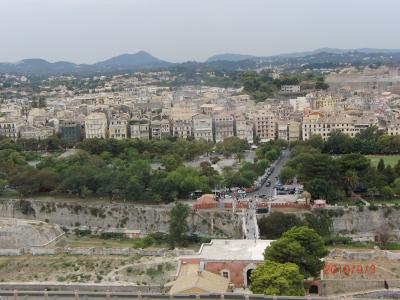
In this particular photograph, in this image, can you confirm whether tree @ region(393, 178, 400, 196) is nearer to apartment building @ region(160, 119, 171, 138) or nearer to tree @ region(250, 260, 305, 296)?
tree @ region(250, 260, 305, 296)

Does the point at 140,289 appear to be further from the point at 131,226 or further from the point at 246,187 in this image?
the point at 246,187

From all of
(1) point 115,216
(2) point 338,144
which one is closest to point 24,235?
(1) point 115,216

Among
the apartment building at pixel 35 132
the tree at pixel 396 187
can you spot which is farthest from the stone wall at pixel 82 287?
the apartment building at pixel 35 132

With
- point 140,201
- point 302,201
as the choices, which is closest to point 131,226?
point 140,201

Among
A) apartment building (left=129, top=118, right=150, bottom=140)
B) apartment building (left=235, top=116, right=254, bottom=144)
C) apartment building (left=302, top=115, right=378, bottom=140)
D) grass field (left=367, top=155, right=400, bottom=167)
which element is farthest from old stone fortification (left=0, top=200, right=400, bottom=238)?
apartment building (left=235, top=116, right=254, bottom=144)

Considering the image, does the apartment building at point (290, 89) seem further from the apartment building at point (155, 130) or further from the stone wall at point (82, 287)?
the stone wall at point (82, 287)
